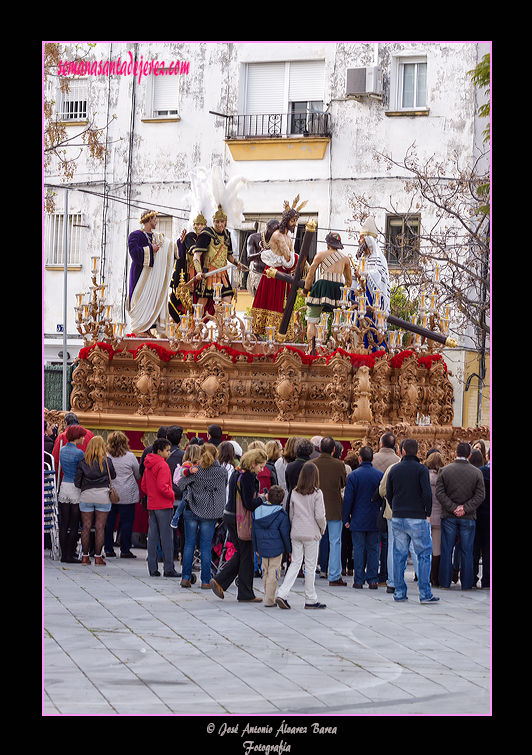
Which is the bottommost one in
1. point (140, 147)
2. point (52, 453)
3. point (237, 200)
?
point (52, 453)

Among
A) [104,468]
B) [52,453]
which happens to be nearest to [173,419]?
[52,453]

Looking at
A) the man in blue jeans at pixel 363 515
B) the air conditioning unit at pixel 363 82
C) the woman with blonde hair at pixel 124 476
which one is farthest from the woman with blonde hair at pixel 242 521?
the air conditioning unit at pixel 363 82

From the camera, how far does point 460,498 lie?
41.1ft

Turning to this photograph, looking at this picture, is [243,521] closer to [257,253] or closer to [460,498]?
[460,498]

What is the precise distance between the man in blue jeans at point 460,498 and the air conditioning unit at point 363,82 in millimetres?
15579

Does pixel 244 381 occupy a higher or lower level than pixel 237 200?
lower

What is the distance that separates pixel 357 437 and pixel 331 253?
3097mm

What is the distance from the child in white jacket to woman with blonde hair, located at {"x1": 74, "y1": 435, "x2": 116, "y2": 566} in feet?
10.3

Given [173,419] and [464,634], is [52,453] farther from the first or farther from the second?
[464,634]

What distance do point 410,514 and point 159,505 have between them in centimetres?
304

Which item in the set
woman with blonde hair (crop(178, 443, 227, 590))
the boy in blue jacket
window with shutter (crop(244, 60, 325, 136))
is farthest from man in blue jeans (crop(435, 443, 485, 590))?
window with shutter (crop(244, 60, 325, 136))

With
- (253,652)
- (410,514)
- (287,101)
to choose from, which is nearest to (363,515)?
(410,514)

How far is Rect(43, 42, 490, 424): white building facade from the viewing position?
82.6 ft

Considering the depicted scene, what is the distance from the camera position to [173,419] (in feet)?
56.9
